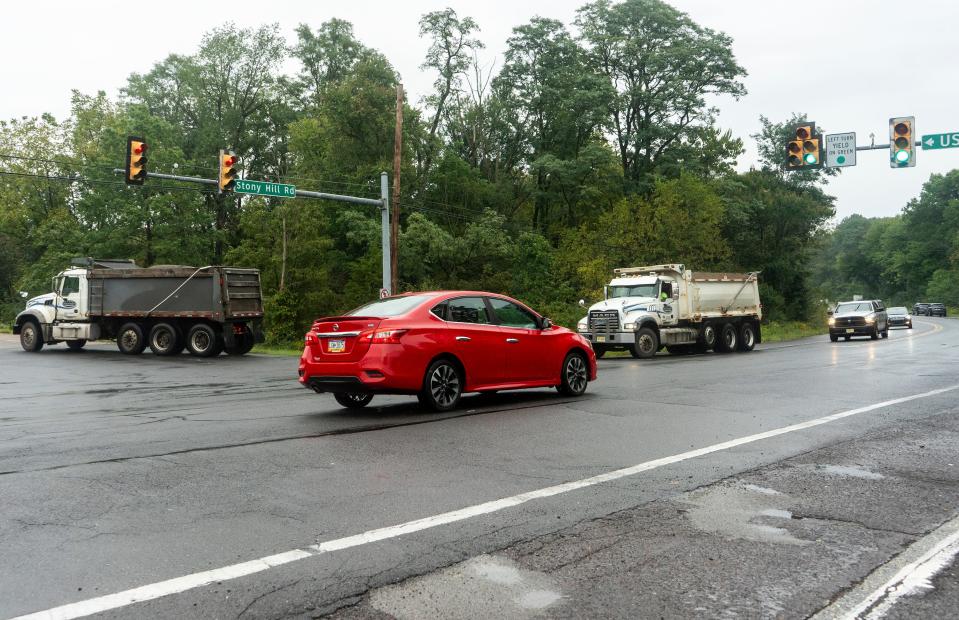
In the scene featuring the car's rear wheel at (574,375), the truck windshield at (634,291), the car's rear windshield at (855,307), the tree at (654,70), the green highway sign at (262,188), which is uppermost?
the tree at (654,70)

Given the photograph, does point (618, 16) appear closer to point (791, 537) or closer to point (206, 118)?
point (206, 118)

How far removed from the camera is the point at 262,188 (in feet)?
75.8

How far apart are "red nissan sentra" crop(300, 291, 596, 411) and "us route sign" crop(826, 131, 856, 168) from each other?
12275 millimetres

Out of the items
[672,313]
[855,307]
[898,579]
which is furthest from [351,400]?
[855,307]

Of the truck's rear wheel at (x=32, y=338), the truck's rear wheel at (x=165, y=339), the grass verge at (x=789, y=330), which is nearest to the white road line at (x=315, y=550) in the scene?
the truck's rear wheel at (x=165, y=339)

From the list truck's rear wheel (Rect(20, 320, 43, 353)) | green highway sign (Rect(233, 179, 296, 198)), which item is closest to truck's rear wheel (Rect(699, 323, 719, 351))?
green highway sign (Rect(233, 179, 296, 198))

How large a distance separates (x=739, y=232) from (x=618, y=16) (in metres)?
16.6

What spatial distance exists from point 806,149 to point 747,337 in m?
9.93

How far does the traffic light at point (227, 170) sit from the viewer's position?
21.8 meters

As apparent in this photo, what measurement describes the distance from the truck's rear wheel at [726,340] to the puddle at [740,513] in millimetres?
22592

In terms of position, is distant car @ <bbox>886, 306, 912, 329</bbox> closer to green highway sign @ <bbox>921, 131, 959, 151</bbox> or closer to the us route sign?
green highway sign @ <bbox>921, 131, 959, 151</bbox>

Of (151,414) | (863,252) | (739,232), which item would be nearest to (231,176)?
(151,414)

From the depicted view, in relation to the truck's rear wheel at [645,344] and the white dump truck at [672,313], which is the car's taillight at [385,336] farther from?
the truck's rear wheel at [645,344]

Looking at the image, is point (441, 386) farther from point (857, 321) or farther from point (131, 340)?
point (857, 321)
